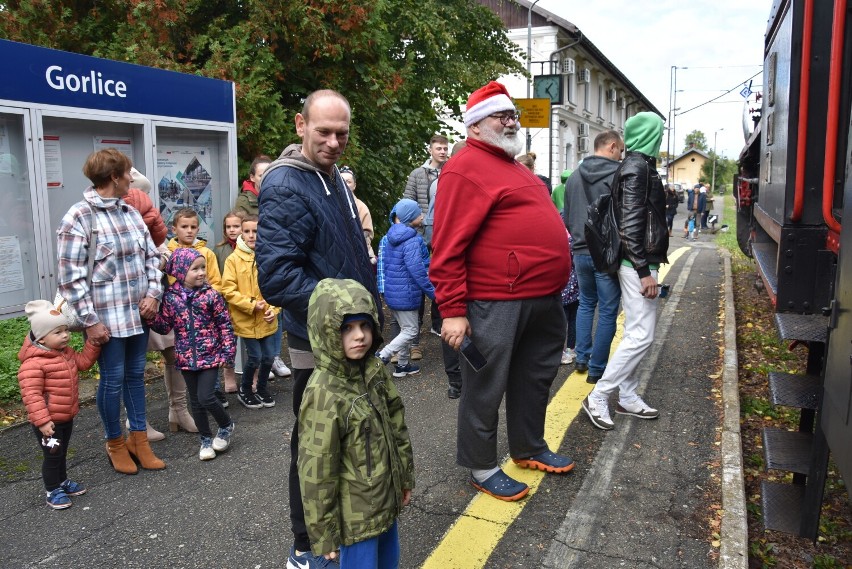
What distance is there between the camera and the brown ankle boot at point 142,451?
410cm

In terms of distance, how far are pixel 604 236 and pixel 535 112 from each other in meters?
9.47

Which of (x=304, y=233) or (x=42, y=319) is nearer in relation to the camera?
(x=304, y=233)

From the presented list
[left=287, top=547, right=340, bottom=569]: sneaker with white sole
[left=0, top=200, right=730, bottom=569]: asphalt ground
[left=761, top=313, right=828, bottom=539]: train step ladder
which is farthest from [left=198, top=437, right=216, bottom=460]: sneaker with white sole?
[left=761, top=313, right=828, bottom=539]: train step ladder

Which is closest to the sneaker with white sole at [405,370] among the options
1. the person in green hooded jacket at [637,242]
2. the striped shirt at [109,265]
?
the person in green hooded jacket at [637,242]

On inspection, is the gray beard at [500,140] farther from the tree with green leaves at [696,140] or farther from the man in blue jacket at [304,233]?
the tree with green leaves at [696,140]

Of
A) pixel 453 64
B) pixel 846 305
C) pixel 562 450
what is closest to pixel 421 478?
pixel 562 450

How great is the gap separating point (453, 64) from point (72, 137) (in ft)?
25.2

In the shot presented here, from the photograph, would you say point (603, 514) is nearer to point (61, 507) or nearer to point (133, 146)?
point (61, 507)

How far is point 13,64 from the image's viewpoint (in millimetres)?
4457

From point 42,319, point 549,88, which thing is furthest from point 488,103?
point 549,88

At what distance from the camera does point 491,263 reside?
3.44 m

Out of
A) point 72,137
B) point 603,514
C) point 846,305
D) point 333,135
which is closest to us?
point 846,305

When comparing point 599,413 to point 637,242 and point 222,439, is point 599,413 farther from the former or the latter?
point 222,439

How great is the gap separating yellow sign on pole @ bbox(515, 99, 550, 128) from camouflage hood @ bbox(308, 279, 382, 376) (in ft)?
38.8
